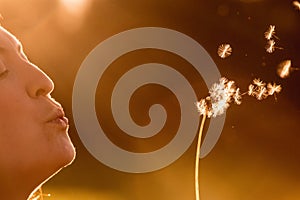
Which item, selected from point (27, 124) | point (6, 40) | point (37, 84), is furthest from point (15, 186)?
point (6, 40)

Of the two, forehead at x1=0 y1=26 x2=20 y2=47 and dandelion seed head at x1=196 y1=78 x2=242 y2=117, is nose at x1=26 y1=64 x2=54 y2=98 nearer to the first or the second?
forehead at x1=0 y1=26 x2=20 y2=47

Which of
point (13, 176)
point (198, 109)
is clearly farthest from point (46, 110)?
point (198, 109)

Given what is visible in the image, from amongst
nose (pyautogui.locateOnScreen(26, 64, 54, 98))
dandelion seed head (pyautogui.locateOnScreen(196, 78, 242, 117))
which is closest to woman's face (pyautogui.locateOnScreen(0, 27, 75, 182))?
nose (pyautogui.locateOnScreen(26, 64, 54, 98))

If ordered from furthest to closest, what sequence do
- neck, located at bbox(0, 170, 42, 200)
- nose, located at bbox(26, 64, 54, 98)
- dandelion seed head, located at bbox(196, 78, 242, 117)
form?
1. dandelion seed head, located at bbox(196, 78, 242, 117)
2. nose, located at bbox(26, 64, 54, 98)
3. neck, located at bbox(0, 170, 42, 200)

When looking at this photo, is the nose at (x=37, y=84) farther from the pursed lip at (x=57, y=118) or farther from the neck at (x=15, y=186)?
the neck at (x=15, y=186)

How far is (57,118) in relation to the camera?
6.87ft

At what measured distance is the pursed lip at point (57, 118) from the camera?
2.07 m

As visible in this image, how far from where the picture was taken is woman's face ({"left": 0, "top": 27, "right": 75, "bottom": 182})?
197cm

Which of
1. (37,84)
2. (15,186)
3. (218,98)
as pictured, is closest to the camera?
(15,186)

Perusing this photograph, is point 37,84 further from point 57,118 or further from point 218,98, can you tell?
point 218,98

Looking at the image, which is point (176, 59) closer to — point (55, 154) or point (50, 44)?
point (50, 44)

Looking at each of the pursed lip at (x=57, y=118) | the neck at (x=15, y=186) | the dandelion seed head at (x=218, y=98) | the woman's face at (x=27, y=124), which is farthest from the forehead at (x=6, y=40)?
the dandelion seed head at (x=218, y=98)

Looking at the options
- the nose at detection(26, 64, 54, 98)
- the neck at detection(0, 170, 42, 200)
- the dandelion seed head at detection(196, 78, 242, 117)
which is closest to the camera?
the neck at detection(0, 170, 42, 200)

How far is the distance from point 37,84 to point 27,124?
16 cm
